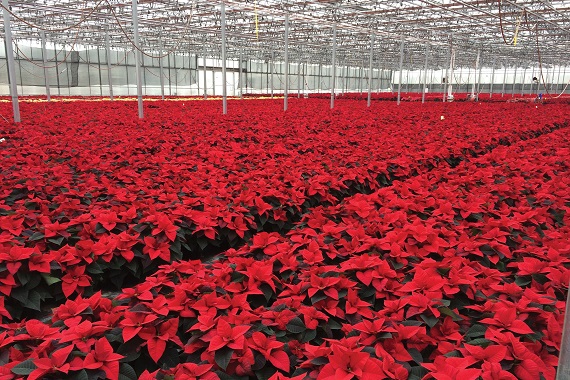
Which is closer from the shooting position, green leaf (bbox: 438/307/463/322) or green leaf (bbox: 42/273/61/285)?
green leaf (bbox: 438/307/463/322)

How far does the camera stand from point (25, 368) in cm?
167

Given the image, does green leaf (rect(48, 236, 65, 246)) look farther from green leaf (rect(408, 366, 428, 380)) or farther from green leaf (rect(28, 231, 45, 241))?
green leaf (rect(408, 366, 428, 380))

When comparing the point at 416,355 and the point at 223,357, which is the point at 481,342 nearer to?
the point at 416,355

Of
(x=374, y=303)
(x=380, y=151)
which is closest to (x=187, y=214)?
(x=374, y=303)

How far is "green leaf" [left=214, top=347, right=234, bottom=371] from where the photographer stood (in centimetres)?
171

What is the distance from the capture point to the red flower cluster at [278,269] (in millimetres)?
1772

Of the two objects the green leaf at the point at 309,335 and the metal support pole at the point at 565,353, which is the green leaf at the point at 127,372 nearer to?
the green leaf at the point at 309,335

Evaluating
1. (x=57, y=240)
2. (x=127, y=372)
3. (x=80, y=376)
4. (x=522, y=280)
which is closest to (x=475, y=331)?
(x=522, y=280)

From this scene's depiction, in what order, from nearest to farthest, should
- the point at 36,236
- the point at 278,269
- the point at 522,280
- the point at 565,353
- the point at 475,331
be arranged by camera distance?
the point at 565,353, the point at 475,331, the point at 522,280, the point at 278,269, the point at 36,236

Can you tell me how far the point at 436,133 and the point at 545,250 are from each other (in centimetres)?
606

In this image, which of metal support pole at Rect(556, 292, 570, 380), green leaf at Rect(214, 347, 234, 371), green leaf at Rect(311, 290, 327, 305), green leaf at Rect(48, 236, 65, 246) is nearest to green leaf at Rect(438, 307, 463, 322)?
green leaf at Rect(311, 290, 327, 305)

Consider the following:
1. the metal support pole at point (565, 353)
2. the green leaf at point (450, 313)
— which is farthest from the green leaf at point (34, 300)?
the metal support pole at point (565, 353)

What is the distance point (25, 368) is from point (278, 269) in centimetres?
137

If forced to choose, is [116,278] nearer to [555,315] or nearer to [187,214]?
[187,214]
